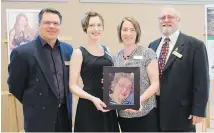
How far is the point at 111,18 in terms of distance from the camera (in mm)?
4164

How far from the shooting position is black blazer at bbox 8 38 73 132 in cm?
227

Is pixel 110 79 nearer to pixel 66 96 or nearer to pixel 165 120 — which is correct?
pixel 66 96

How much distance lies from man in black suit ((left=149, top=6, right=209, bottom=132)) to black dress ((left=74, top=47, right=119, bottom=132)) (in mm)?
479

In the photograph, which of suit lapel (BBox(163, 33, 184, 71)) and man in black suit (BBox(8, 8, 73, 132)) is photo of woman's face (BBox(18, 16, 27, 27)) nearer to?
man in black suit (BBox(8, 8, 73, 132))

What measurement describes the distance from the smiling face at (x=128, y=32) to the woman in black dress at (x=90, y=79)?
196mm

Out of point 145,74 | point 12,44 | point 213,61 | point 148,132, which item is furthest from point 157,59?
point 12,44

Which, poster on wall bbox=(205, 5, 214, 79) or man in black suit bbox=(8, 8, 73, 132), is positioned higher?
poster on wall bbox=(205, 5, 214, 79)

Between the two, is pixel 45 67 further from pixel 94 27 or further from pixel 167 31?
pixel 167 31

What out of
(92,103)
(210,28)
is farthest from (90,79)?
(210,28)

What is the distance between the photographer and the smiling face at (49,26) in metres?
2.32

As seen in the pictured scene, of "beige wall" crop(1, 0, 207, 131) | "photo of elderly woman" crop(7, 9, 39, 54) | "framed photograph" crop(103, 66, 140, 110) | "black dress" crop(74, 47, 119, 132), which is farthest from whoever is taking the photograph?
"beige wall" crop(1, 0, 207, 131)

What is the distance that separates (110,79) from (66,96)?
410mm

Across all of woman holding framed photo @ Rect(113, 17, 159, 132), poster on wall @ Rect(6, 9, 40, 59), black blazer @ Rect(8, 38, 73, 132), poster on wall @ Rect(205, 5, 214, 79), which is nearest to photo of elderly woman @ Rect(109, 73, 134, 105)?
woman holding framed photo @ Rect(113, 17, 159, 132)

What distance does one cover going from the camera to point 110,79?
2.26 metres
